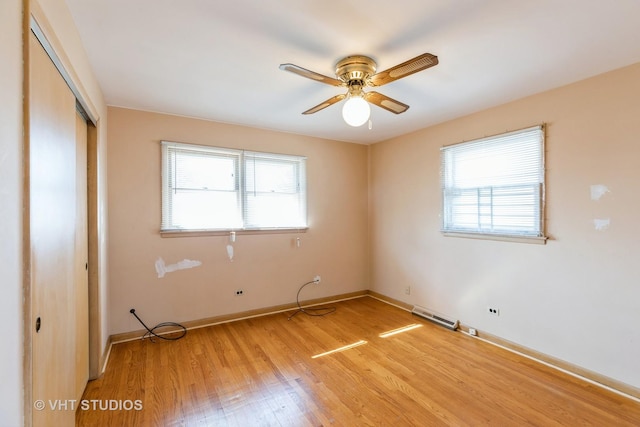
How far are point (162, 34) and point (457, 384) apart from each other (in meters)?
3.33

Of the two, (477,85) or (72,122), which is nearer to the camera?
(72,122)

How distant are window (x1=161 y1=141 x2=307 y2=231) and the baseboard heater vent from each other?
1938mm

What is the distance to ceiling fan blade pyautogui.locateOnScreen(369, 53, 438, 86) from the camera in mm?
1547

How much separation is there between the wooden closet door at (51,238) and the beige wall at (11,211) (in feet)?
0.27

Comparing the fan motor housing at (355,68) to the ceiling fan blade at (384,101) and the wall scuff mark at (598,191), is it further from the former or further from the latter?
the wall scuff mark at (598,191)

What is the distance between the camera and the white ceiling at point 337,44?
157 cm

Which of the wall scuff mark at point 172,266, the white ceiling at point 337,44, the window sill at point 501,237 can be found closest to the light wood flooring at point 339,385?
the wall scuff mark at point 172,266

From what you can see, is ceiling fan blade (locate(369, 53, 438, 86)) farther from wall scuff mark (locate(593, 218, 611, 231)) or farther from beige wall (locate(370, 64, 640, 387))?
wall scuff mark (locate(593, 218, 611, 231))

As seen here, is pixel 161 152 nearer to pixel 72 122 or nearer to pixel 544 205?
pixel 72 122

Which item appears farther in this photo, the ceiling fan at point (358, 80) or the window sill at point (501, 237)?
the window sill at point (501, 237)

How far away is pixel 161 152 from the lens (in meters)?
3.19

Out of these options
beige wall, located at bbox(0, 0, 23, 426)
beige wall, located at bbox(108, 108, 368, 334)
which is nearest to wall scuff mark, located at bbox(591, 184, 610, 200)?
beige wall, located at bbox(108, 108, 368, 334)

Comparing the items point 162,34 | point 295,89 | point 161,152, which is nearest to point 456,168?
point 295,89

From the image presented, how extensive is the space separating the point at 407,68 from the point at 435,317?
3042 mm
